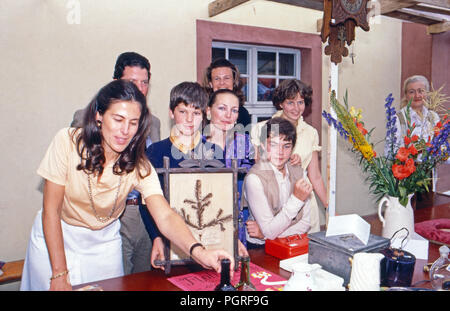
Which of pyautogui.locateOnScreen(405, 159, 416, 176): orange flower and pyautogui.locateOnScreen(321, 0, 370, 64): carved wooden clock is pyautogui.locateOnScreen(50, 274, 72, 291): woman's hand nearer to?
pyautogui.locateOnScreen(405, 159, 416, 176): orange flower

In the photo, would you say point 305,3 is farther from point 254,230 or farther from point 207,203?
point 207,203

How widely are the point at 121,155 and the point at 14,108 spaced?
7.04 feet

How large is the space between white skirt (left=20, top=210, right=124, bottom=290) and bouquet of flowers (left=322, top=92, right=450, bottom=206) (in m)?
1.25

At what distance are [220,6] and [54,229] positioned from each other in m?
3.06

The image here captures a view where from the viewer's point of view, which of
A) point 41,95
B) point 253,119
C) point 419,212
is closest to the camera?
point 419,212

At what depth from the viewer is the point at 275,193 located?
2.21 m

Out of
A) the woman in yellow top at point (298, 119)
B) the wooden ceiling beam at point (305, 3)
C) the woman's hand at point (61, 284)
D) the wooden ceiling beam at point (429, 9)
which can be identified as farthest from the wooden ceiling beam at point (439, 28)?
the woman's hand at point (61, 284)

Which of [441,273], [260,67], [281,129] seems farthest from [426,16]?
[441,273]

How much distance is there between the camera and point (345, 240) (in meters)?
1.61

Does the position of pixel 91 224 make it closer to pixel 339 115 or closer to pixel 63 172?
pixel 63 172

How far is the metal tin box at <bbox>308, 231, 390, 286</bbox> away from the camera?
1524 mm

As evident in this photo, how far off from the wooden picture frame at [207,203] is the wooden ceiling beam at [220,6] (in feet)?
8.47

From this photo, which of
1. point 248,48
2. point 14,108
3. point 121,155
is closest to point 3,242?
point 14,108

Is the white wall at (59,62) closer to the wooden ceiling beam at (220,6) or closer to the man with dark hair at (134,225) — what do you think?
the wooden ceiling beam at (220,6)
